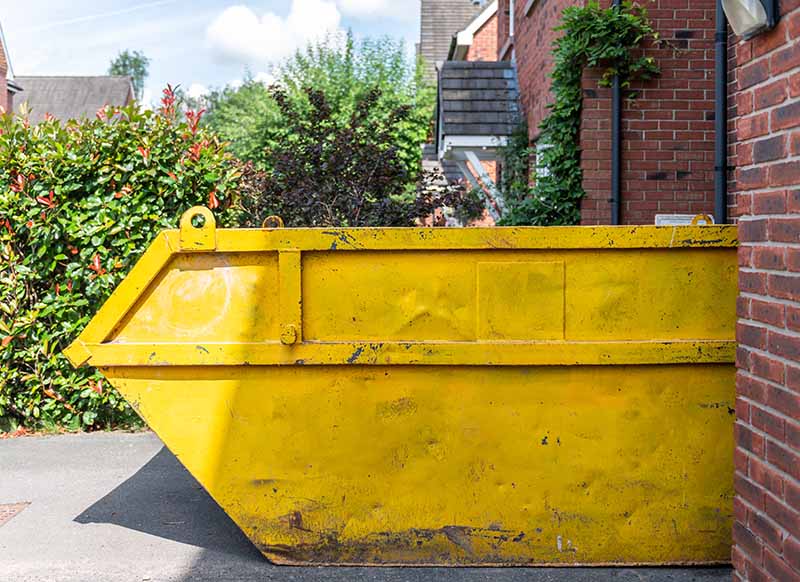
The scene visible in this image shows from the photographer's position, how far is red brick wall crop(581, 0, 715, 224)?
23.3 feet

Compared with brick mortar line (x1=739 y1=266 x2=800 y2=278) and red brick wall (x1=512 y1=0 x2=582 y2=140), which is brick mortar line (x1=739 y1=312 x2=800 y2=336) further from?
red brick wall (x1=512 y1=0 x2=582 y2=140)

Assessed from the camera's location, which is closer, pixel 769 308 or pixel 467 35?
pixel 769 308

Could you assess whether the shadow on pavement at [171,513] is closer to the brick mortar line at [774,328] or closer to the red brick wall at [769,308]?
the red brick wall at [769,308]

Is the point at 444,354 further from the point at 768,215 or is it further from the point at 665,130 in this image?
the point at 665,130

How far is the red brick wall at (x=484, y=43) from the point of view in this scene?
22.5 metres

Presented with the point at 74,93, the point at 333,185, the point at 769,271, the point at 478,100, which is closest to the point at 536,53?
the point at 478,100

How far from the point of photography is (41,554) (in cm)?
420

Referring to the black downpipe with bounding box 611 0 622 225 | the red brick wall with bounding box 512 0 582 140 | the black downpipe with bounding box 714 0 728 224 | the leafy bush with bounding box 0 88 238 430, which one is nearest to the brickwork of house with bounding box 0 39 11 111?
the red brick wall with bounding box 512 0 582 140

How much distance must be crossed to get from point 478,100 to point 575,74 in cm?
353

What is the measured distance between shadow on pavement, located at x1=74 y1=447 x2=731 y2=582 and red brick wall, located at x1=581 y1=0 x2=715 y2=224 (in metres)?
3.93

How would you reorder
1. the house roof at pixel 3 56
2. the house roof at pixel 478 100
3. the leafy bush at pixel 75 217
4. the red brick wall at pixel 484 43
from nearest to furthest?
1. the leafy bush at pixel 75 217
2. the house roof at pixel 478 100
3. the red brick wall at pixel 484 43
4. the house roof at pixel 3 56

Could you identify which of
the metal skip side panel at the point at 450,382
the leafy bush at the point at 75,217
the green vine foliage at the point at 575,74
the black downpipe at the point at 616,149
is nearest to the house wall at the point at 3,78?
the leafy bush at the point at 75,217

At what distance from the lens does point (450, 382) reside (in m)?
3.91

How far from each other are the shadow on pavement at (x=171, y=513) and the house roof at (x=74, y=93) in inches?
2074
